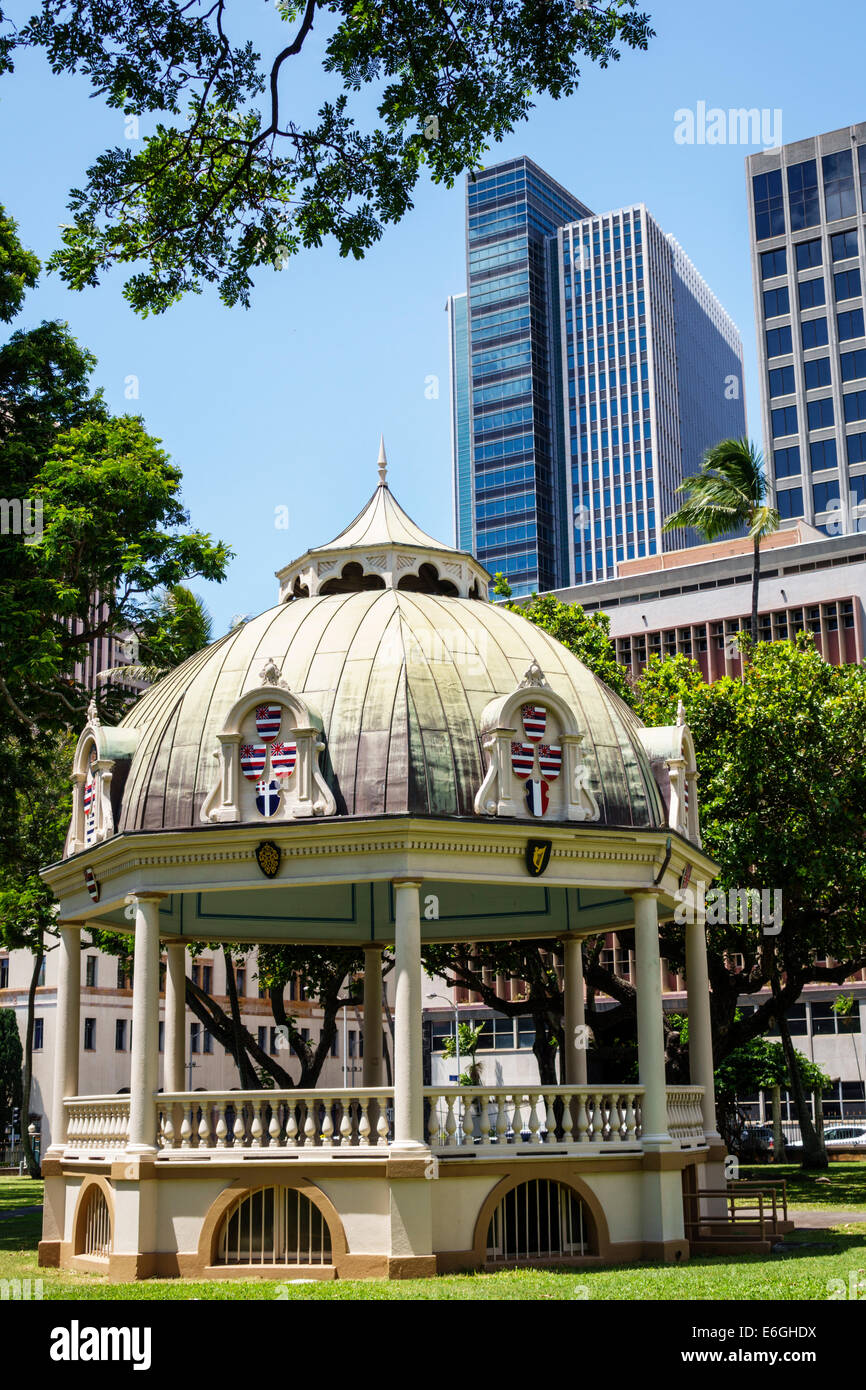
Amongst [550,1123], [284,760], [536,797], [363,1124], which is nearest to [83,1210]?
[363,1124]

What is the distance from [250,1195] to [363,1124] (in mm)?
1772

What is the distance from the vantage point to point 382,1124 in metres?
19.1

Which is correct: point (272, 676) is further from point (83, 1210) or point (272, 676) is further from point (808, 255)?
point (808, 255)

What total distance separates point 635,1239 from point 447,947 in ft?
53.8

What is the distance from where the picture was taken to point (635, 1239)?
20.2 m

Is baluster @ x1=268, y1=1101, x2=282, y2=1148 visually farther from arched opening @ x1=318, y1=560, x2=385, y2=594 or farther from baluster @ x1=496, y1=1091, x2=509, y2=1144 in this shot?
arched opening @ x1=318, y1=560, x2=385, y2=594

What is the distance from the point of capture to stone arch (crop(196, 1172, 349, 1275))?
18703 mm

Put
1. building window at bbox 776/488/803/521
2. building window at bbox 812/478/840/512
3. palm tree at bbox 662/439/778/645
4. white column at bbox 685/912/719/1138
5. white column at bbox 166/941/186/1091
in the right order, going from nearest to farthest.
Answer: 1. white column at bbox 685/912/719/1138
2. white column at bbox 166/941/186/1091
3. palm tree at bbox 662/439/778/645
4. building window at bbox 812/478/840/512
5. building window at bbox 776/488/803/521

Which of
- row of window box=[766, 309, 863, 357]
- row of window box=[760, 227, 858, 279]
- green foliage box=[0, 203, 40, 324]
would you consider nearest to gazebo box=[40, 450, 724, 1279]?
green foliage box=[0, 203, 40, 324]

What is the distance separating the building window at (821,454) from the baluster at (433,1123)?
10758 centimetres

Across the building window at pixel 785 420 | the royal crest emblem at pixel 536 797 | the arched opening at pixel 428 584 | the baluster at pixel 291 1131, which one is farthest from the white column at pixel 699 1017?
the building window at pixel 785 420

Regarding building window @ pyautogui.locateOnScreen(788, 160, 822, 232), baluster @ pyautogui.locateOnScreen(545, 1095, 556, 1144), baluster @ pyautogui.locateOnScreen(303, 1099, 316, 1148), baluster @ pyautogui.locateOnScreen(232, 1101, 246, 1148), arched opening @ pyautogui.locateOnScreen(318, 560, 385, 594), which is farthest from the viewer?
building window @ pyautogui.locateOnScreen(788, 160, 822, 232)

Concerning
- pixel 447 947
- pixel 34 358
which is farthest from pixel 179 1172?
pixel 34 358

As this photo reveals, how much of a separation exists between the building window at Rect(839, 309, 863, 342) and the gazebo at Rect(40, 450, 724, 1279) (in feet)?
339
